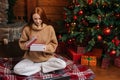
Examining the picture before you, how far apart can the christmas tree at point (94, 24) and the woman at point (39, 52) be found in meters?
0.56

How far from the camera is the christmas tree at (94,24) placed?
2.47 m

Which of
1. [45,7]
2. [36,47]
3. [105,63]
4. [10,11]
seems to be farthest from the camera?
[45,7]

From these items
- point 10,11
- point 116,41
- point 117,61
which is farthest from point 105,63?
point 10,11

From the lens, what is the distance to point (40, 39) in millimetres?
2078

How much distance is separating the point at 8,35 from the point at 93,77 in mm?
1436

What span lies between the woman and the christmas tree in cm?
56

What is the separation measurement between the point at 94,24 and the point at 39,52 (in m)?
0.82

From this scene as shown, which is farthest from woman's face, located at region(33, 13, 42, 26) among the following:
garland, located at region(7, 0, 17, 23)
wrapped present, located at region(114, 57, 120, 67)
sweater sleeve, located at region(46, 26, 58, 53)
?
garland, located at region(7, 0, 17, 23)

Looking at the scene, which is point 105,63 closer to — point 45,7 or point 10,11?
point 45,7

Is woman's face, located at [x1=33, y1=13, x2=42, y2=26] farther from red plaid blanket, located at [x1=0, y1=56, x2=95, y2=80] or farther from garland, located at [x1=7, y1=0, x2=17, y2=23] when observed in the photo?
garland, located at [x1=7, y1=0, x2=17, y2=23]

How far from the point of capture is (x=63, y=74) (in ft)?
6.88

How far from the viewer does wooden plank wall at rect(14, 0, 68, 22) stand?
Result: 3.41m

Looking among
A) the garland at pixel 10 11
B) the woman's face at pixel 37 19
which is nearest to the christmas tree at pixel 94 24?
the woman's face at pixel 37 19

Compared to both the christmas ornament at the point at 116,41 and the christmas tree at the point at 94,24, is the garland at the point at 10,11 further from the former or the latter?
the christmas ornament at the point at 116,41
